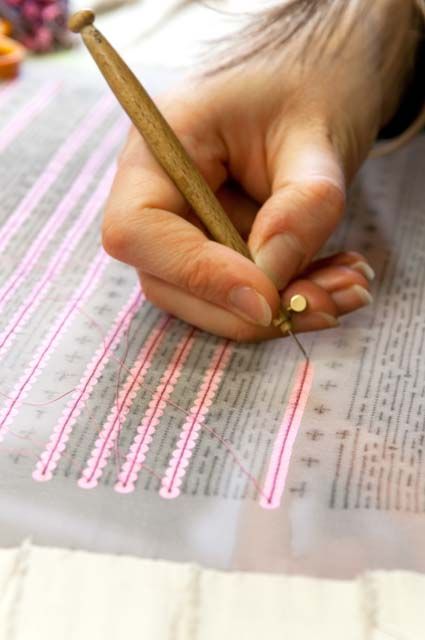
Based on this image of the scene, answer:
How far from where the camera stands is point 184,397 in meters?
0.38

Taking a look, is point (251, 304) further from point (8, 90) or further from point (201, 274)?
point (8, 90)

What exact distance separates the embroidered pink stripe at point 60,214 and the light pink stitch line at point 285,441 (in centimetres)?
16

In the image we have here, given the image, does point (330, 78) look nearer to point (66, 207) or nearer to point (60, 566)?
point (66, 207)

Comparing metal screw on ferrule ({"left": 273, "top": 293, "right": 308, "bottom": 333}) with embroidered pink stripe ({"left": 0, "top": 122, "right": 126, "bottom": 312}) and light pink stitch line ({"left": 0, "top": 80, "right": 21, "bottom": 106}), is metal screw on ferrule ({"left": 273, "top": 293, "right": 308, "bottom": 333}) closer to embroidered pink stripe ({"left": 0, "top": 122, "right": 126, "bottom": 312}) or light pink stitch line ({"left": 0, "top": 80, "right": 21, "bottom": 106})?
embroidered pink stripe ({"left": 0, "top": 122, "right": 126, "bottom": 312})

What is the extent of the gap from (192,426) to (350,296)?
108mm

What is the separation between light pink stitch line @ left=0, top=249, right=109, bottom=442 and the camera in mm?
375

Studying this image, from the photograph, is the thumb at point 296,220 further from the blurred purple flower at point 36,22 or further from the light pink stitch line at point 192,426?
the blurred purple flower at point 36,22

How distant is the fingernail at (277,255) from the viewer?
396 mm

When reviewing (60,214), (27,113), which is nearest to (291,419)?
(60,214)

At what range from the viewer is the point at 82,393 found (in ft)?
1.26

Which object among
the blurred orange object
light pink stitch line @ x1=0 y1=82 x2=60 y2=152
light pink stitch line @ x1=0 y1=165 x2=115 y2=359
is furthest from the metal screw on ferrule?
the blurred orange object

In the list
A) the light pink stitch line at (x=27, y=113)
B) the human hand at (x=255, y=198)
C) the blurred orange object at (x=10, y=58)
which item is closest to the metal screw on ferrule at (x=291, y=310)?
the human hand at (x=255, y=198)

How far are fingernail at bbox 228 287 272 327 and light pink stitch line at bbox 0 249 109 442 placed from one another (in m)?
0.09

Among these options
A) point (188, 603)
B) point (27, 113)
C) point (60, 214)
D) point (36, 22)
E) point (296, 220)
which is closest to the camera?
point (188, 603)
